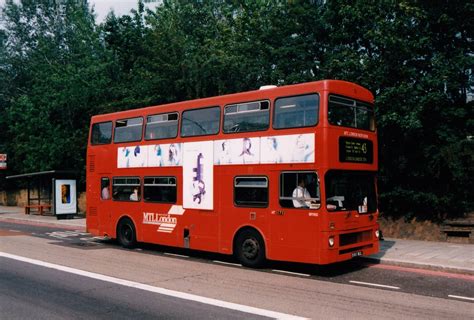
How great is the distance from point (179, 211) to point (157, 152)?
184 cm

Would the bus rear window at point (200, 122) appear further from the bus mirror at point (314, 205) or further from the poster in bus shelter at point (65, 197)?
the poster in bus shelter at point (65, 197)

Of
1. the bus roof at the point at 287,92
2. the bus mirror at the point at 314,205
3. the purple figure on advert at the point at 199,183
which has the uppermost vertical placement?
the bus roof at the point at 287,92

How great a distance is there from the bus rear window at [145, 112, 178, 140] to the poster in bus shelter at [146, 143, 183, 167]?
0.93 ft

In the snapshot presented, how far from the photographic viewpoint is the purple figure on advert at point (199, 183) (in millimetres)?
12203

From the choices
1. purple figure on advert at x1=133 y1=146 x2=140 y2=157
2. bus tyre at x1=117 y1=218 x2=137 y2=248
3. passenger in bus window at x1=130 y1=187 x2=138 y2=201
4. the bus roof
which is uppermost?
the bus roof

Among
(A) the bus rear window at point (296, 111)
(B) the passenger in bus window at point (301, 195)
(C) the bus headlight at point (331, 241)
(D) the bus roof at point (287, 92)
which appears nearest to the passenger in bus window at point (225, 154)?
(D) the bus roof at point (287, 92)

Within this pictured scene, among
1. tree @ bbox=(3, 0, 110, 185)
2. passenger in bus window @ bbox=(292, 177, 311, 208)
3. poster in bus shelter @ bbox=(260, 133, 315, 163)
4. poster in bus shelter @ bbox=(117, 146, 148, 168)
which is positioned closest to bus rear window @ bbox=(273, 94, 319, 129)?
poster in bus shelter @ bbox=(260, 133, 315, 163)

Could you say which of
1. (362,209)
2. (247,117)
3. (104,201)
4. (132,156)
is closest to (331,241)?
(362,209)

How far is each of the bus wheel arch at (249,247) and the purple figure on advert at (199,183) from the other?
1.52 m

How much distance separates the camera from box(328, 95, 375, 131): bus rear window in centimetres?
1005

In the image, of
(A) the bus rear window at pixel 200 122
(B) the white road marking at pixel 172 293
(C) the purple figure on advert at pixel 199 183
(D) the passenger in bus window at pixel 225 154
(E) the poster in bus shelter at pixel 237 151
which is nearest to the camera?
(B) the white road marking at pixel 172 293

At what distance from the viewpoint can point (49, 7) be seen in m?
42.5

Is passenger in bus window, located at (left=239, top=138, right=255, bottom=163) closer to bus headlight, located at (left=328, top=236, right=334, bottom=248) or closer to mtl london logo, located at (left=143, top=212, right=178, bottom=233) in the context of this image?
bus headlight, located at (left=328, top=236, right=334, bottom=248)

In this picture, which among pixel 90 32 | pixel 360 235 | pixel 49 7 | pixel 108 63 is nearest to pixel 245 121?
pixel 360 235
